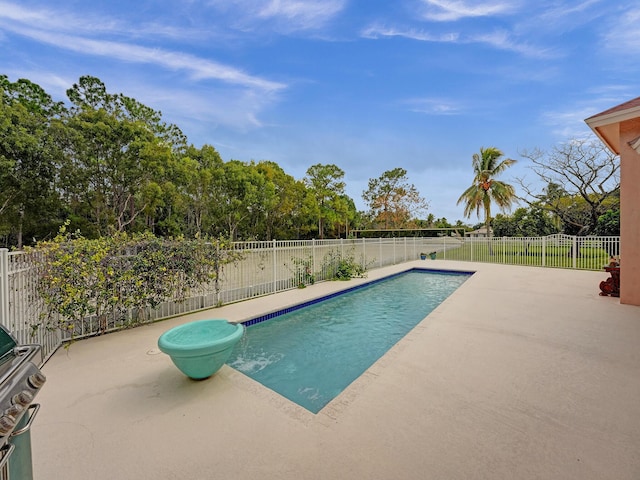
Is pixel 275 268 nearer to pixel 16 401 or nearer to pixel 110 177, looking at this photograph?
pixel 16 401

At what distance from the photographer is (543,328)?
4246mm

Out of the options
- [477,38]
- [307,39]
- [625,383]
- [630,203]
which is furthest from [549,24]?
[625,383]

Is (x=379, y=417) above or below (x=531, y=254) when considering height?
below

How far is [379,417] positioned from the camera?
221 centimetres

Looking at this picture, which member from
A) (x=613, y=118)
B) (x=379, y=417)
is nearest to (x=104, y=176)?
(x=379, y=417)

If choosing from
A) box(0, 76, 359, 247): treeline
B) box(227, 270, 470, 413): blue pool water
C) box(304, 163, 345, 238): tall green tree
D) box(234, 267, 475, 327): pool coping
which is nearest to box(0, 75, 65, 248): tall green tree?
box(0, 76, 359, 247): treeline

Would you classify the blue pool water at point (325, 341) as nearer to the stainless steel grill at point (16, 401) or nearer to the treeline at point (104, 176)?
the stainless steel grill at point (16, 401)

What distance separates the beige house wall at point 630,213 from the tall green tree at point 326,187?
19.9 meters

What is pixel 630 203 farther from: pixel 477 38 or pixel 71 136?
pixel 71 136

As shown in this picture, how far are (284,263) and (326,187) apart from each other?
18659 millimetres

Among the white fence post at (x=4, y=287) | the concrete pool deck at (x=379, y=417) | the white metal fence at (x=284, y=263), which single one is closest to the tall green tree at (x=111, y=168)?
the white metal fence at (x=284, y=263)

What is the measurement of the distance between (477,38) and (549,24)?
1.46m

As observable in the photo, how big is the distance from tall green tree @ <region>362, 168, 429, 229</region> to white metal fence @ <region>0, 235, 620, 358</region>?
1193 centimetres

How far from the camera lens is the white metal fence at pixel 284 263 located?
10.5 ft
